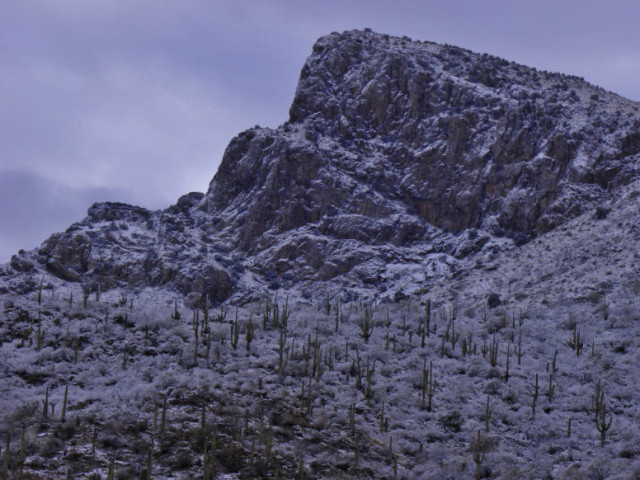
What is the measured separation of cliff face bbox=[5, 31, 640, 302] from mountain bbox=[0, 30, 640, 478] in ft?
1.30

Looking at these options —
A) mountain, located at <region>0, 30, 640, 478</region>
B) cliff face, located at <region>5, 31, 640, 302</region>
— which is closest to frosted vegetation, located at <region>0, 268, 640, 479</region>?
mountain, located at <region>0, 30, 640, 478</region>

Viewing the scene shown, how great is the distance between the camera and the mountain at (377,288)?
17.4 metres

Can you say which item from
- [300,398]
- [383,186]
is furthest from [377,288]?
[300,398]

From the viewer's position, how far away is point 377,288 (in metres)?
89.4

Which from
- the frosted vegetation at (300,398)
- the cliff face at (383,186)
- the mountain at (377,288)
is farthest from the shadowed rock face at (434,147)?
the frosted vegetation at (300,398)

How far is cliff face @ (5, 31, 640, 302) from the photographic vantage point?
94562 millimetres

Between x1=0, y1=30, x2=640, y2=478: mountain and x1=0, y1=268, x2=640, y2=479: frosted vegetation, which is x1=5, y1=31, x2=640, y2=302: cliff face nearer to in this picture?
x1=0, y1=30, x2=640, y2=478: mountain

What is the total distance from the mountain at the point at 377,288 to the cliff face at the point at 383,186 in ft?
1.30

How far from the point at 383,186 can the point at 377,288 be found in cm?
2572

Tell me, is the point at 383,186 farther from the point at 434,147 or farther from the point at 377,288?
the point at 377,288

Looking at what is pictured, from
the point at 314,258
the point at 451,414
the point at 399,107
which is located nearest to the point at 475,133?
the point at 399,107

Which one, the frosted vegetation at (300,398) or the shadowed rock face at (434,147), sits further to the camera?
the shadowed rock face at (434,147)

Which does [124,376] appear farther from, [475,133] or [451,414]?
[475,133]

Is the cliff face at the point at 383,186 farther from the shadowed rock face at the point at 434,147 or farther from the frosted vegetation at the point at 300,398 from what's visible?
the frosted vegetation at the point at 300,398
